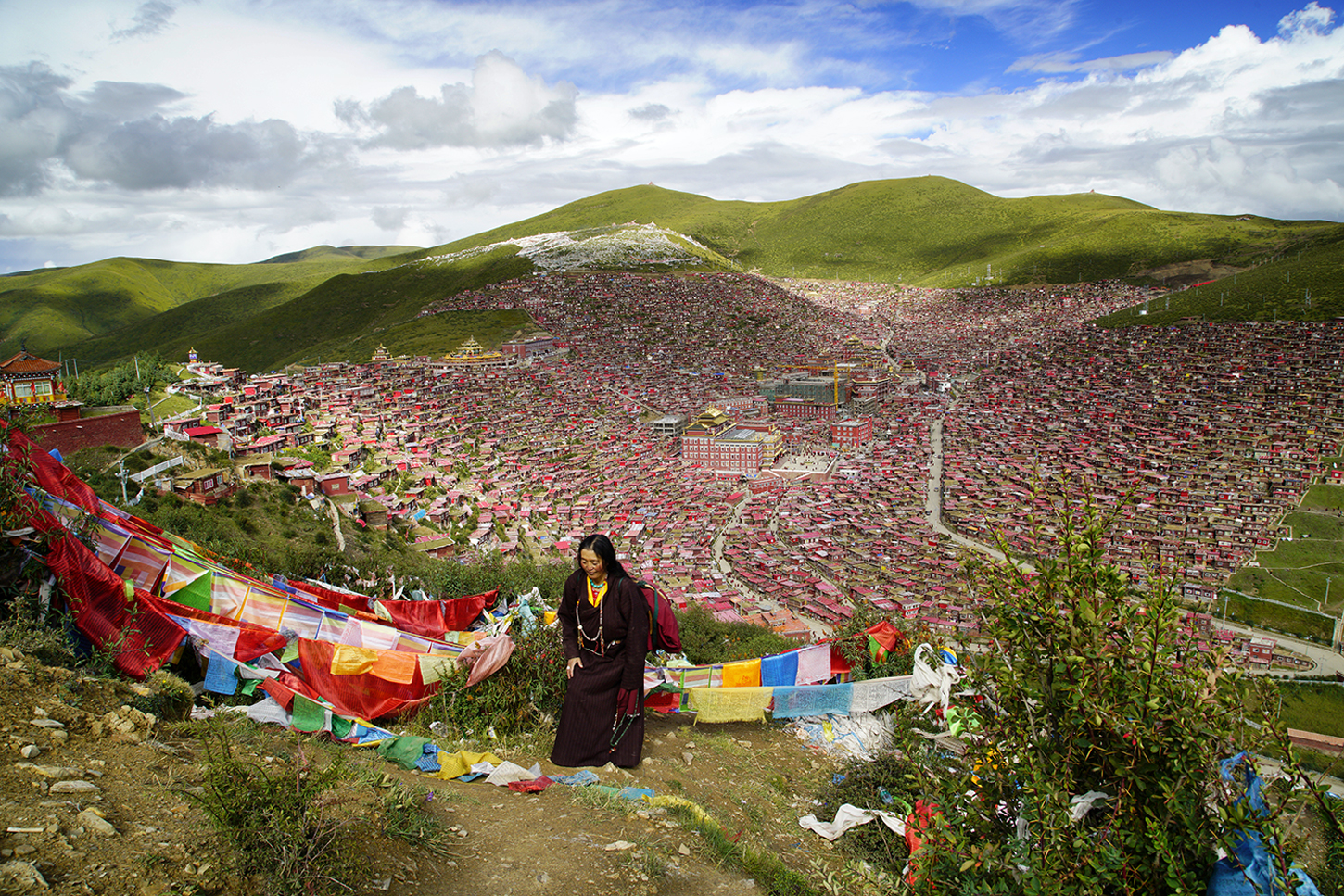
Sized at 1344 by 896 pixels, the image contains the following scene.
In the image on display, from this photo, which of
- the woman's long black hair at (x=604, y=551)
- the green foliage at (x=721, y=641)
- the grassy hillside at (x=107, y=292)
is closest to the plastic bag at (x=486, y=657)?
the woman's long black hair at (x=604, y=551)

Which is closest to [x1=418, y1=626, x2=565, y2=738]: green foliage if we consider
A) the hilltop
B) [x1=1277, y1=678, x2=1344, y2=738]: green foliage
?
[x1=1277, y1=678, x2=1344, y2=738]: green foliage

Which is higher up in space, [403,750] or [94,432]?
[94,432]

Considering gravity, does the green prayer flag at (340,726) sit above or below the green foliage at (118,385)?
below

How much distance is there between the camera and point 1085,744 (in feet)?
7.28

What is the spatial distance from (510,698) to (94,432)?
1440cm

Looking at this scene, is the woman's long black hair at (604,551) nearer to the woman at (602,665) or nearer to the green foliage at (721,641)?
the woman at (602,665)

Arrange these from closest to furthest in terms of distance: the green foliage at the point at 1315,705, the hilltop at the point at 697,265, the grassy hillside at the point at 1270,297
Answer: the green foliage at the point at 1315,705
the grassy hillside at the point at 1270,297
the hilltop at the point at 697,265

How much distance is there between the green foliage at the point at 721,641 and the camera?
7535 millimetres

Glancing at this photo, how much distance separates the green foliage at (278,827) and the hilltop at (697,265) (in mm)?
51791

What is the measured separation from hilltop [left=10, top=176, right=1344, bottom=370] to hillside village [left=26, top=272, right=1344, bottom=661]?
1024 centimetres

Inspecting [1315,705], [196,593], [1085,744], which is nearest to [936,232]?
[1315,705]

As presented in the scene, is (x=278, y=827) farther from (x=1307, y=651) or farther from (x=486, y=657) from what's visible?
(x=1307, y=651)

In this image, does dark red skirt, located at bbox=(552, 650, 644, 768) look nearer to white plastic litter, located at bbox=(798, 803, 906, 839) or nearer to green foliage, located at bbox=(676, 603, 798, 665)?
white plastic litter, located at bbox=(798, 803, 906, 839)

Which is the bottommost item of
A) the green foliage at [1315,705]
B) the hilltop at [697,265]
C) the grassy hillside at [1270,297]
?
the green foliage at [1315,705]
